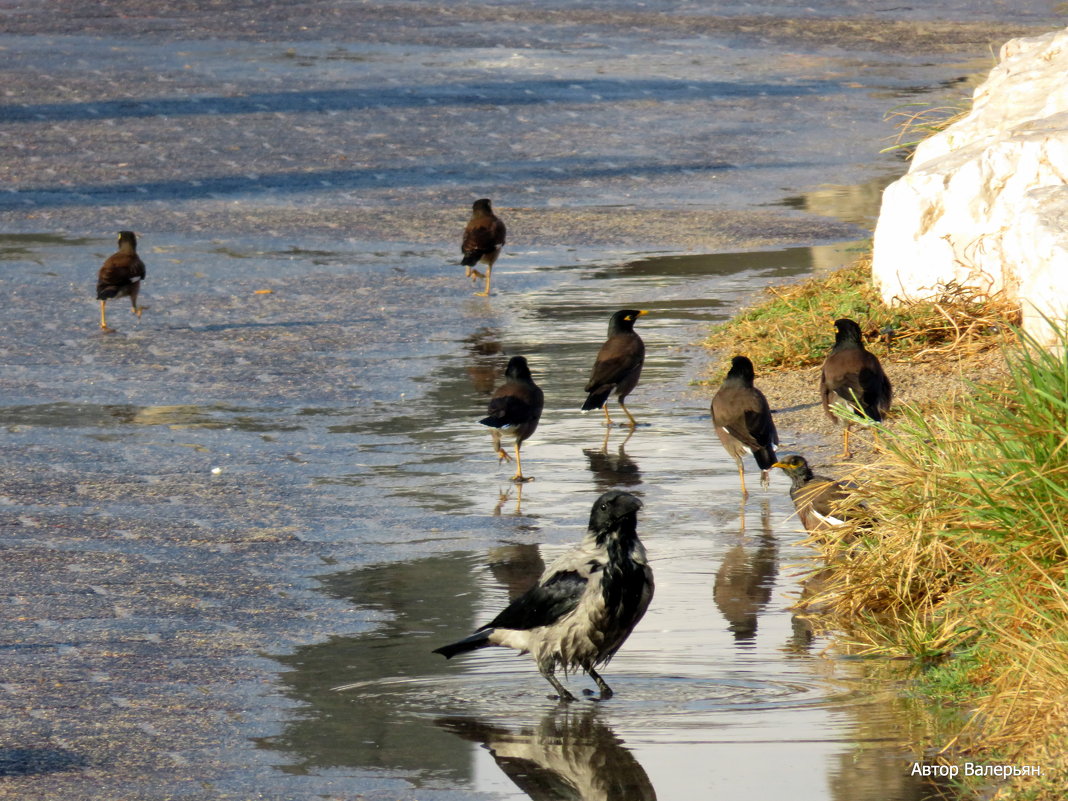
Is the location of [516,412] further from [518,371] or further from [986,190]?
Result: [986,190]

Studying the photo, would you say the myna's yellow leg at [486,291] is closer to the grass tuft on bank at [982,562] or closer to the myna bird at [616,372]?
the myna bird at [616,372]

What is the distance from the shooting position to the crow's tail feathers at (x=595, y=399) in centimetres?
1209

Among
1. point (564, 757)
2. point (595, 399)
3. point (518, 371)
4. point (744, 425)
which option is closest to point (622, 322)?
point (595, 399)

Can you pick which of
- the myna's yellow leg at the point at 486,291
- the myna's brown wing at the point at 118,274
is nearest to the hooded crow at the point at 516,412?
the myna's brown wing at the point at 118,274

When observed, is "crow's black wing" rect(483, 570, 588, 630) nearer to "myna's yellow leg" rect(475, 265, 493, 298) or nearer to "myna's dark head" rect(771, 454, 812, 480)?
"myna's dark head" rect(771, 454, 812, 480)

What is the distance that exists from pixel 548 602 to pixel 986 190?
6879mm

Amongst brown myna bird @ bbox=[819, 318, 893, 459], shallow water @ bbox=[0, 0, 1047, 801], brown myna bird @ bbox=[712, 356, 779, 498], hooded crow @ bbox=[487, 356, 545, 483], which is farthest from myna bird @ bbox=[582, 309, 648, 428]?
brown myna bird @ bbox=[819, 318, 893, 459]

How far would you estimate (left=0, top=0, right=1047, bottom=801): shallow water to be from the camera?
6816 millimetres

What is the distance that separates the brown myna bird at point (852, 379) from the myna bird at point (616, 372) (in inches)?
57.0

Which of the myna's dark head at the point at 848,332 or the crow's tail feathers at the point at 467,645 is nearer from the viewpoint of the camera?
the crow's tail feathers at the point at 467,645

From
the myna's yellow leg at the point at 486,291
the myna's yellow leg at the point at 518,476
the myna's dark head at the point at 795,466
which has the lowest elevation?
the myna's yellow leg at the point at 518,476

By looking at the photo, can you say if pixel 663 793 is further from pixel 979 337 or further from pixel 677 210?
pixel 677 210

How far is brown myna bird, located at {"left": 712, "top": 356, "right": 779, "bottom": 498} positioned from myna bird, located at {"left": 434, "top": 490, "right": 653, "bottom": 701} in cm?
321

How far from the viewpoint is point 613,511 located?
23.8 feet
